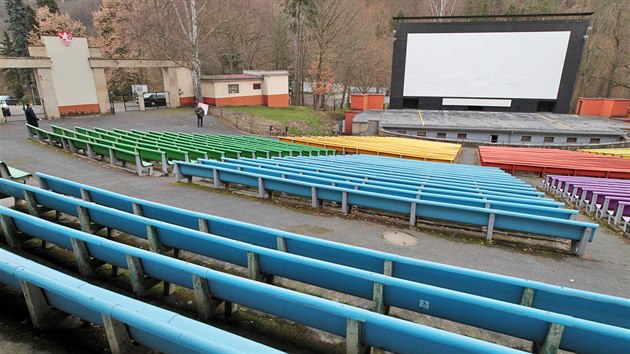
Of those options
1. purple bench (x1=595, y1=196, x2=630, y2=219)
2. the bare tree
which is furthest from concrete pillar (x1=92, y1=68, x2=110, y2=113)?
purple bench (x1=595, y1=196, x2=630, y2=219)

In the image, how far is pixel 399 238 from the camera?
5500 millimetres

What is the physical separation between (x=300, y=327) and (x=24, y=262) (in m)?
2.09

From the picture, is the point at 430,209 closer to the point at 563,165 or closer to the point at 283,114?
the point at 563,165

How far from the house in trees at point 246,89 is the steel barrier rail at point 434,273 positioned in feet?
93.4

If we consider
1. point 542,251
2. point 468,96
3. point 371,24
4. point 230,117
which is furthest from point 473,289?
point 371,24

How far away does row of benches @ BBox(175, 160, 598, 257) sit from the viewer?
16.7 ft

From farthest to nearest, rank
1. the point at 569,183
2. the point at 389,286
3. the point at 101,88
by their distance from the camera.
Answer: the point at 101,88, the point at 569,183, the point at 389,286

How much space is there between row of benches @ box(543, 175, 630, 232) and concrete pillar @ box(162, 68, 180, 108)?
1068 inches

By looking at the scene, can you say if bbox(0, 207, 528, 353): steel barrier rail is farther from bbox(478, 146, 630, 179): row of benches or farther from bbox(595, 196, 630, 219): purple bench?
bbox(478, 146, 630, 179): row of benches


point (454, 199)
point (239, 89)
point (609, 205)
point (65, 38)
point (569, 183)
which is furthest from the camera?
point (239, 89)

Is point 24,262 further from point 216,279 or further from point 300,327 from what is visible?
point 300,327

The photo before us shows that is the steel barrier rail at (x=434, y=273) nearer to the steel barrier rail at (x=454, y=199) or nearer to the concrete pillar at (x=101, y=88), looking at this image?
the steel barrier rail at (x=454, y=199)

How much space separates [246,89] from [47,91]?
15566 mm

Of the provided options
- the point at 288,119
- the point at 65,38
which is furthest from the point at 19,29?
the point at 288,119
